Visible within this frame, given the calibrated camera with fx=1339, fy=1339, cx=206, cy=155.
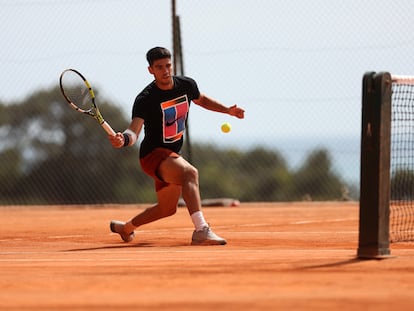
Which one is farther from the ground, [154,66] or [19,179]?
[154,66]

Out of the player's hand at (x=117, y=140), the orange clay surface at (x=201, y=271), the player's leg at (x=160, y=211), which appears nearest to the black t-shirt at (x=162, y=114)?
the player's leg at (x=160, y=211)

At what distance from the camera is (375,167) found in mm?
7883

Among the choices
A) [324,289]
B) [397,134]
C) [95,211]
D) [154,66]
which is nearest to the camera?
[324,289]

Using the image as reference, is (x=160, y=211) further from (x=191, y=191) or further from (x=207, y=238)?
(x=207, y=238)

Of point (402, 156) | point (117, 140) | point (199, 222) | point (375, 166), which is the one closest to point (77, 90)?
point (117, 140)

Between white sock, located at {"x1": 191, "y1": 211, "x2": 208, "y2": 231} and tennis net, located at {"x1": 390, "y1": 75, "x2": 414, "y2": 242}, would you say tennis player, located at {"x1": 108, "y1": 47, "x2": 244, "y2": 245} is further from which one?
tennis net, located at {"x1": 390, "y1": 75, "x2": 414, "y2": 242}

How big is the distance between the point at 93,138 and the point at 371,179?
17529mm

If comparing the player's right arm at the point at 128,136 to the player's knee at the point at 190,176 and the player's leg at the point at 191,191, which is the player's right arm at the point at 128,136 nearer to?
the player's leg at the point at 191,191

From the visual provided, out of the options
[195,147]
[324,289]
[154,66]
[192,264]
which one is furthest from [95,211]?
[324,289]

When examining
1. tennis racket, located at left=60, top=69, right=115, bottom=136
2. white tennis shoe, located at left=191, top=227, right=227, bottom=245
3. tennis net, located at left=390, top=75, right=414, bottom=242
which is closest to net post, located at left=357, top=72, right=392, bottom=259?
tennis net, located at left=390, top=75, right=414, bottom=242

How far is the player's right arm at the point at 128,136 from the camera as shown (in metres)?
9.40

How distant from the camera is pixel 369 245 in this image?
7.94 meters

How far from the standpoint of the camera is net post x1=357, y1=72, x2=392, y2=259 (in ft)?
25.9

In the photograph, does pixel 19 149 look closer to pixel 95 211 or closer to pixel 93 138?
pixel 93 138
